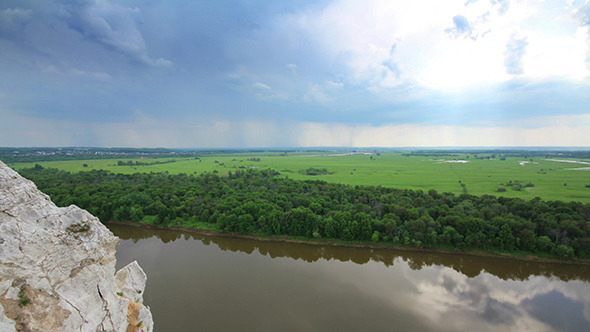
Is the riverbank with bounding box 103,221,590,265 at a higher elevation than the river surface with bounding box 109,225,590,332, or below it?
higher

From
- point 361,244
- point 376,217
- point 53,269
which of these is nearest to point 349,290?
point 361,244

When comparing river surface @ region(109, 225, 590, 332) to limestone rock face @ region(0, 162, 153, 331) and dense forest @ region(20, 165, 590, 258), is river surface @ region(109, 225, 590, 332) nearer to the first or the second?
dense forest @ region(20, 165, 590, 258)

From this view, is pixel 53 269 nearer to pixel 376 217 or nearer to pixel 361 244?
pixel 361 244

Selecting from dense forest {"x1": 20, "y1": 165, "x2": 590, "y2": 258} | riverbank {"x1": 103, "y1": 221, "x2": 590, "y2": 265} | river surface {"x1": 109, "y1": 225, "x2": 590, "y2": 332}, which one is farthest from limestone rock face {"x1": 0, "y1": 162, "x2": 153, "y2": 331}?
dense forest {"x1": 20, "y1": 165, "x2": 590, "y2": 258}

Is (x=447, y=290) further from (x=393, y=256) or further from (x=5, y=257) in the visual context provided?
(x=5, y=257)

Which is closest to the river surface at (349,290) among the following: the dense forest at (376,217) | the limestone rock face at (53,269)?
the dense forest at (376,217)

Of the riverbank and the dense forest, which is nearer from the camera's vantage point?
the riverbank

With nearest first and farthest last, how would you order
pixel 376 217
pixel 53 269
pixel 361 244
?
1. pixel 53 269
2. pixel 361 244
3. pixel 376 217
